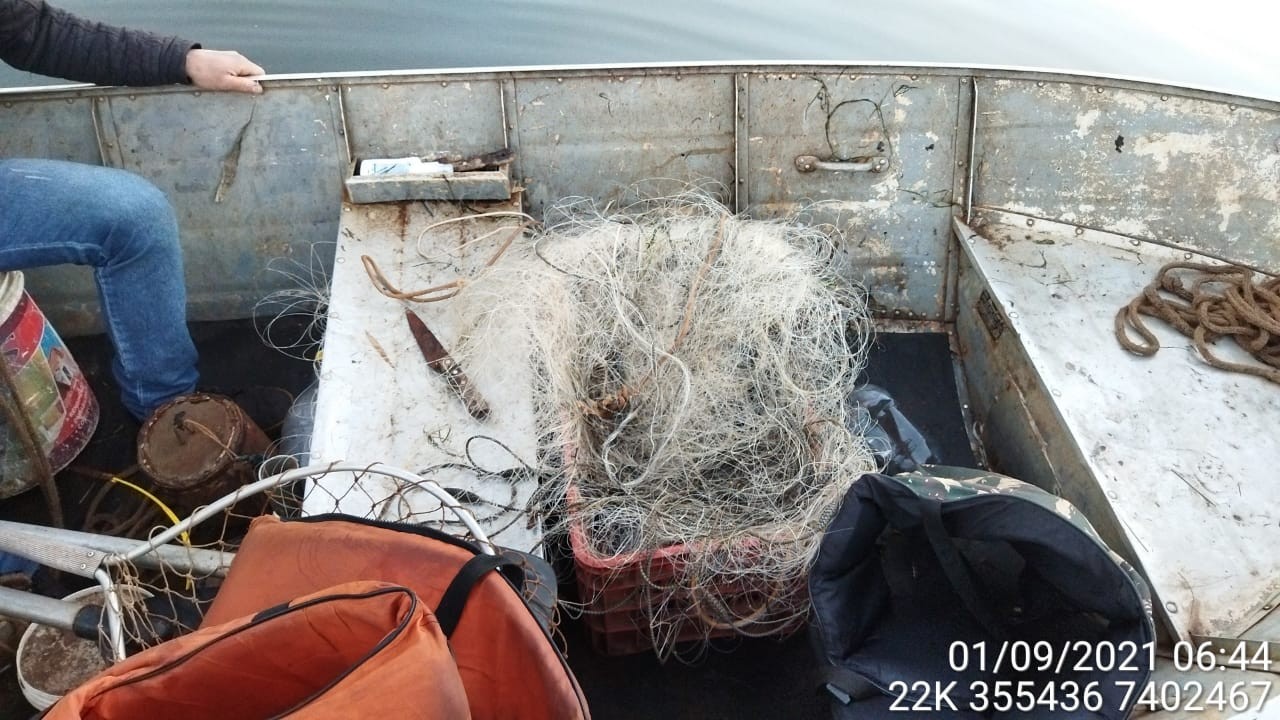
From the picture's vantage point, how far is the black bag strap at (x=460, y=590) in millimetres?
1569

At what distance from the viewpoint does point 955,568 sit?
195cm

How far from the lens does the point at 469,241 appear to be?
311 centimetres

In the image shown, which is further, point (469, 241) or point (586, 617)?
point (469, 241)

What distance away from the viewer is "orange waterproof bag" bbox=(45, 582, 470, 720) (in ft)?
4.35

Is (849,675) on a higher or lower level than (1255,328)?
lower

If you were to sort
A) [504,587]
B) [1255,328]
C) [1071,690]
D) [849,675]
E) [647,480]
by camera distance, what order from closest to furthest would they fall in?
[504,587] < [1071,690] < [849,675] < [647,480] < [1255,328]

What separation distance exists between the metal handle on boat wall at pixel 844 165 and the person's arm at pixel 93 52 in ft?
6.32

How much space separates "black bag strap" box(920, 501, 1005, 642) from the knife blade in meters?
1.24

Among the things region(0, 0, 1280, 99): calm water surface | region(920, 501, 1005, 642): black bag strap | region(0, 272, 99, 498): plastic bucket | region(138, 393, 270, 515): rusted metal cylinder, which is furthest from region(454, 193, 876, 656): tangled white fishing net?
region(0, 0, 1280, 99): calm water surface

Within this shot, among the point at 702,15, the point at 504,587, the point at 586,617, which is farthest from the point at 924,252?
the point at 702,15

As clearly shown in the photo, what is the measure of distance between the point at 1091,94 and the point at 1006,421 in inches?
45.0

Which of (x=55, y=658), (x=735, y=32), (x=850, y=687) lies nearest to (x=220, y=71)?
(x=55, y=658)

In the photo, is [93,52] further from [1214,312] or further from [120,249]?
[1214,312]

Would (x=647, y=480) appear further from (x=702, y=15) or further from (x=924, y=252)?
(x=702, y=15)
